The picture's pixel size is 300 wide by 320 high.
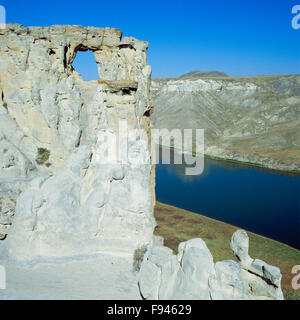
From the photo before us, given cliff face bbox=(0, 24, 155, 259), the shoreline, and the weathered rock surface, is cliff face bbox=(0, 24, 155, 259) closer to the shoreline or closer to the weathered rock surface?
the weathered rock surface

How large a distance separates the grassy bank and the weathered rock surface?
5.78 m

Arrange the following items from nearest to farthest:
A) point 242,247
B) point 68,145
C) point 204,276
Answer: point 204,276 < point 242,247 < point 68,145

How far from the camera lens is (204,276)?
9.44 meters

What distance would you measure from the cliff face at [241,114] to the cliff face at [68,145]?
130ft

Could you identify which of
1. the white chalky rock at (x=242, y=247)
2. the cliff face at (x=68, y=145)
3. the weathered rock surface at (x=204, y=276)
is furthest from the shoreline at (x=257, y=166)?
the weathered rock surface at (x=204, y=276)

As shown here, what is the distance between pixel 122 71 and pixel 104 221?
1100 centimetres

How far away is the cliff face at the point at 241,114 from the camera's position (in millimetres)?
56000

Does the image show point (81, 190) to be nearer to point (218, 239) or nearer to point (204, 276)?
point (204, 276)

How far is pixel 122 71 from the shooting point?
64.9 feet

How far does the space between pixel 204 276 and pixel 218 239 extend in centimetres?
1125

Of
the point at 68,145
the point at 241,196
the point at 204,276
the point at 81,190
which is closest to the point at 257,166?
the point at 241,196

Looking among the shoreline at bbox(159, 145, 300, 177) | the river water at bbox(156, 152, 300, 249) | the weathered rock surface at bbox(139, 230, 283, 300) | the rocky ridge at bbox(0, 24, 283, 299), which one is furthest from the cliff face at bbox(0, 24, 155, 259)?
the shoreline at bbox(159, 145, 300, 177)

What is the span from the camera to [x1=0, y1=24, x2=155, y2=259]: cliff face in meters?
12.7
